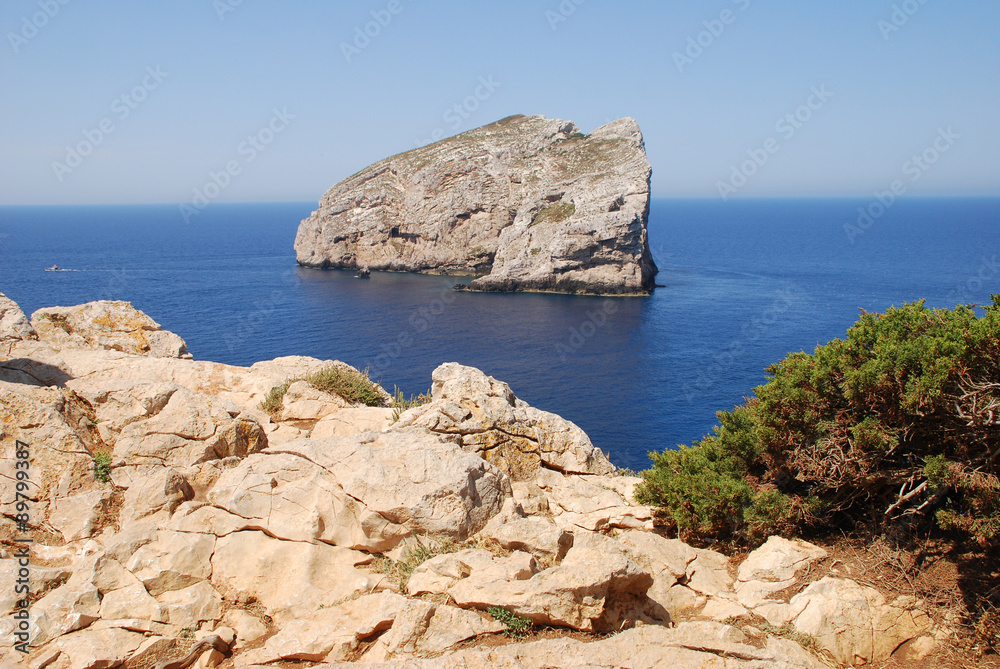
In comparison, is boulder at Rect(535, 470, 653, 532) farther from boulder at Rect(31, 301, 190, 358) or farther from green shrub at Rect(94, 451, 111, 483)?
boulder at Rect(31, 301, 190, 358)

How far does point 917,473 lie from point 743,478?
8.31ft

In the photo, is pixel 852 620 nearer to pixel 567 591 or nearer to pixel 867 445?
pixel 867 445

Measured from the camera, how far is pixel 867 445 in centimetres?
947

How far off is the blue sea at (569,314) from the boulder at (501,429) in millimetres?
25610

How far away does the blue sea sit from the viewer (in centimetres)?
4962

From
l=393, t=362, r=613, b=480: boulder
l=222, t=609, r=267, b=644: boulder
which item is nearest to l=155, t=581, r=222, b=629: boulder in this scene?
l=222, t=609, r=267, b=644: boulder

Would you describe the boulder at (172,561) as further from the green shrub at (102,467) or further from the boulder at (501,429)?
the boulder at (501,429)

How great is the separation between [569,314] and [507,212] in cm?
3200

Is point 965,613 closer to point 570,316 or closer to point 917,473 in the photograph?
point 917,473

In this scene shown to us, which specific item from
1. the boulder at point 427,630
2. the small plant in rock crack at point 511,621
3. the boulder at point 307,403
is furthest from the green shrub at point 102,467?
the small plant in rock crack at point 511,621

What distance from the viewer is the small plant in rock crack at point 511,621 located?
6930mm

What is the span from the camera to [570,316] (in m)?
77.5

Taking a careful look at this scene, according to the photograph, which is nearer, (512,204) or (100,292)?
(100,292)

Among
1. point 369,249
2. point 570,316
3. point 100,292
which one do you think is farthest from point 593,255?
point 100,292
